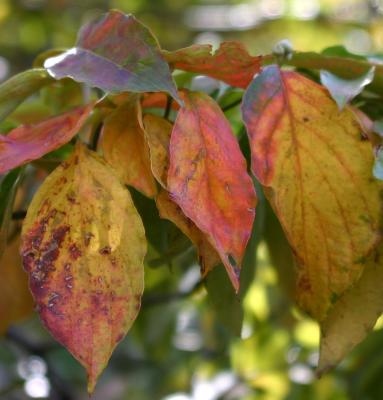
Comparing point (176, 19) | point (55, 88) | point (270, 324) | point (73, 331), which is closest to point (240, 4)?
point (176, 19)

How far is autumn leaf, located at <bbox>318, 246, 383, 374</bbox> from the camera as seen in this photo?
60cm

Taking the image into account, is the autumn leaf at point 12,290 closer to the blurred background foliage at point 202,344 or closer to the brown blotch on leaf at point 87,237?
the blurred background foliage at point 202,344

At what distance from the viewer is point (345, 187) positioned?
578 mm

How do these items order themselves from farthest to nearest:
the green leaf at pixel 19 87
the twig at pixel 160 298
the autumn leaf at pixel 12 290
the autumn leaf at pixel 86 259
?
the twig at pixel 160 298 < the autumn leaf at pixel 12 290 < the green leaf at pixel 19 87 < the autumn leaf at pixel 86 259

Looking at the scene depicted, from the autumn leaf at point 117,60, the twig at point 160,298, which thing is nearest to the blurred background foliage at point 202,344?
the twig at point 160,298

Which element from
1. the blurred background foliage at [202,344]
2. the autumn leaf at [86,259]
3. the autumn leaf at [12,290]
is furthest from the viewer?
the autumn leaf at [12,290]

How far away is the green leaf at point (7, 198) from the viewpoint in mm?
598

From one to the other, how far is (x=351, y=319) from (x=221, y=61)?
0.65 feet

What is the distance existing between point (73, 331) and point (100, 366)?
0.08 ft

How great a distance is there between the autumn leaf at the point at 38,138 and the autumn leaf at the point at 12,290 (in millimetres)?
303

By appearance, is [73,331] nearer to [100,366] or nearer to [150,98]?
[100,366]

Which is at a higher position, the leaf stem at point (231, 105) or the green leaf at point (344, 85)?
the green leaf at point (344, 85)

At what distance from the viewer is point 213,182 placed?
0.54m

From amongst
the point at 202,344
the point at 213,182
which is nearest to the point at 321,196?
the point at 213,182
